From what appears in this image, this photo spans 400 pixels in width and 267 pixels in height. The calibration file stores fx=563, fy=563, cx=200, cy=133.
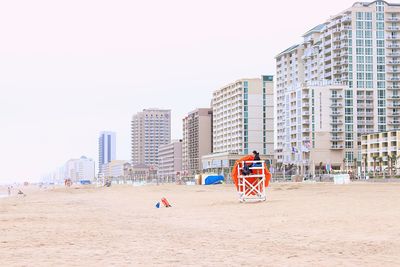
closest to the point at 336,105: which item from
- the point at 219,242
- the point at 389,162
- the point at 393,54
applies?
the point at 393,54

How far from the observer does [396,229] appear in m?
13.4

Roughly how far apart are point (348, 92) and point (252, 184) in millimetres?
108777

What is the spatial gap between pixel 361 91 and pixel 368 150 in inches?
836

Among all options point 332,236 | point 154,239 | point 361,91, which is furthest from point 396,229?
point 361,91

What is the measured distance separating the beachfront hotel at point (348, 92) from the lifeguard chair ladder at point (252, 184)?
321 ft

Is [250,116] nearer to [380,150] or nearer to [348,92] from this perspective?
[348,92]

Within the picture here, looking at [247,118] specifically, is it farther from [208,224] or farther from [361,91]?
[208,224]

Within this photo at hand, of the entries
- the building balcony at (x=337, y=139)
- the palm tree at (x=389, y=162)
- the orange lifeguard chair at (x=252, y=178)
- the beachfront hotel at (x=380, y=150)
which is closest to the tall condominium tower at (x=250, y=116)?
the building balcony at (x=337, y=139)

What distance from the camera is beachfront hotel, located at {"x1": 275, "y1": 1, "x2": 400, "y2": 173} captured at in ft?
422

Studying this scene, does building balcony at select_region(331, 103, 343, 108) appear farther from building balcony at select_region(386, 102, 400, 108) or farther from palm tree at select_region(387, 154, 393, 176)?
palm tree at select_region(387, 154, 393, 176)

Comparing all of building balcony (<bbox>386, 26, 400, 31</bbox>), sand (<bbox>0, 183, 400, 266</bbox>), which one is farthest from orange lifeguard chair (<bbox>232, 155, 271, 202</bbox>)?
building balcony (<bbox>386, 26, 400, 31</bbox>)

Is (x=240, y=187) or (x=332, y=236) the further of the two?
(x=240, y=187)

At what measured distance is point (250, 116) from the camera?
6762 inches

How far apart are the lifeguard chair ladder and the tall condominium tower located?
465 ft
